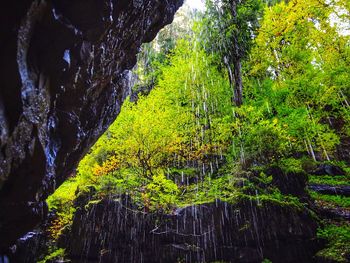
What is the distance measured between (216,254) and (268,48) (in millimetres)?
13911

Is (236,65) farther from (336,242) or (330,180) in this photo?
(336,242)

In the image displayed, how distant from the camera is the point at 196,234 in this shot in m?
10.6

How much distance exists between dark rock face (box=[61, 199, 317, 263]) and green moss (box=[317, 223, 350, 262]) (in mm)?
440

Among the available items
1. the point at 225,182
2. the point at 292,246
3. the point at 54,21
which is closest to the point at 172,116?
the point at 225,182

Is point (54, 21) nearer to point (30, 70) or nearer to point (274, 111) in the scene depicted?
point (30, 70)

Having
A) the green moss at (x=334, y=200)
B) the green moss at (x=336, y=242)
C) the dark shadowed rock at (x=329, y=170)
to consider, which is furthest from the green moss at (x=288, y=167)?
the dark shadowed rock at (x=329, y=170)

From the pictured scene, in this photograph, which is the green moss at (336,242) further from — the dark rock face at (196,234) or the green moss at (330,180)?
the green moss at (330,180)

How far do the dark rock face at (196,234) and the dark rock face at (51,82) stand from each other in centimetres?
388

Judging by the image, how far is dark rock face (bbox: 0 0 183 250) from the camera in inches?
173

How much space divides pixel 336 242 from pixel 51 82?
→ 32.4ft

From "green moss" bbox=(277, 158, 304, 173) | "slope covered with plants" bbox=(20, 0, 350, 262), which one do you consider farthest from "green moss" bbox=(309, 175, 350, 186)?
"green moss" bbox=(277, 158, 304, 173)

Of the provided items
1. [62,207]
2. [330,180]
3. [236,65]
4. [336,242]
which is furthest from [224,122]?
[62,207]

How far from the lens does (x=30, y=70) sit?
4738 millimetres

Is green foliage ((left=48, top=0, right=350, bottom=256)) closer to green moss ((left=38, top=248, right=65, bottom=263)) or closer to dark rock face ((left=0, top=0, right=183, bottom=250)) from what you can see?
green moss ((left=38, top=248, right=65, bottom=263))
